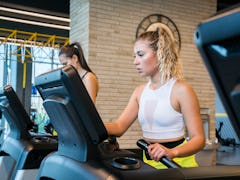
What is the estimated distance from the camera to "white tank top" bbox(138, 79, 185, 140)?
1487 mm

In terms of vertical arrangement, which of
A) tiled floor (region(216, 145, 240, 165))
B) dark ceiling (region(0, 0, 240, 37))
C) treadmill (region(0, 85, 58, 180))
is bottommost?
tiled floor (region(216, 145, 240, 165))

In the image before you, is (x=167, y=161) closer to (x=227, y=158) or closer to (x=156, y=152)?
(x=156, y=152)

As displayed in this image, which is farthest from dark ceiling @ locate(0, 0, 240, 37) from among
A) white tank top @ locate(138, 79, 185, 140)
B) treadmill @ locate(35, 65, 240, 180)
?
treadmill @ locate(35, 65, 240, 180)

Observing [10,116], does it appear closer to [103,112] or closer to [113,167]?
[113,167]

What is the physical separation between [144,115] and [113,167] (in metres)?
0.62

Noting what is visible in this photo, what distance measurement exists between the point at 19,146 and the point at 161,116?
80cm

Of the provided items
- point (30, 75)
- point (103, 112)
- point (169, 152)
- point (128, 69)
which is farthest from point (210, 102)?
point (30, 75)

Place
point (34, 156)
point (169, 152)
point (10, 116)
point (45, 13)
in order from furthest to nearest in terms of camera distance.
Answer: point (45, 13) → point (10, 116) → point (34, 156) → point (169, 152)

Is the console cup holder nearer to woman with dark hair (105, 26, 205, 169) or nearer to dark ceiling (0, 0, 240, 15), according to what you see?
woman with dark hair (105, 26, 205, 169)

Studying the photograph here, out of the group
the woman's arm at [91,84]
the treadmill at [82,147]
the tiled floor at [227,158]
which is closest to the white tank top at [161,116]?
the treadmill at [82,147]

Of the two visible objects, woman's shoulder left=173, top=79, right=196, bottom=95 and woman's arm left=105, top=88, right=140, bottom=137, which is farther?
woman's arm left=105, top=88, right=140, bottom=137

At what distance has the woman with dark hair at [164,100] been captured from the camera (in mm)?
1450

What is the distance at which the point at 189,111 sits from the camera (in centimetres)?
144

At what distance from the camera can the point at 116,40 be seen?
208 inches
